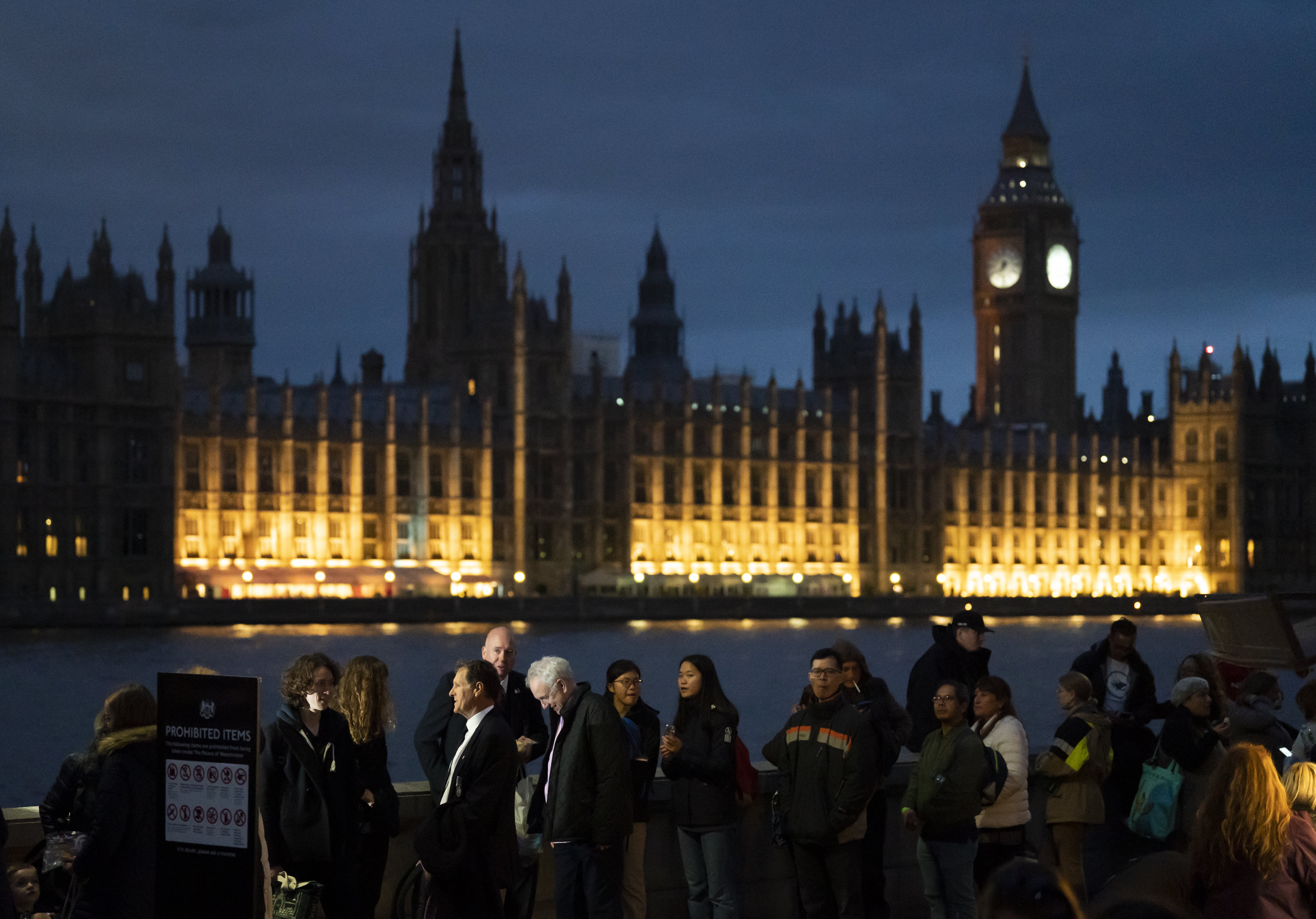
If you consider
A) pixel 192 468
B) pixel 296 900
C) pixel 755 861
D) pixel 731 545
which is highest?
pixel 192 468

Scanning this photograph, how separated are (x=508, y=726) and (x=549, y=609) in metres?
72.8

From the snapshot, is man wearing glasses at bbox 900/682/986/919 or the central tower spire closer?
man wearing glasses at bbox 900/682/986/919

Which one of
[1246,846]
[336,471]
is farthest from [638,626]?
[1246,846]

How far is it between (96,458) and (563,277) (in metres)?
28.1

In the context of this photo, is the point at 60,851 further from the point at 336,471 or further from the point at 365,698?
the point at 336,471

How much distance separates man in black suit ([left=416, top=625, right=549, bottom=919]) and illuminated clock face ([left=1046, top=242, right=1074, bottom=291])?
13069 centimetres

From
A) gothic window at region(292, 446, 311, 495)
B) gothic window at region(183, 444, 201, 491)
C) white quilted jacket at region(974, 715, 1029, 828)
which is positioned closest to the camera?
white quilted jacket at region(974, 715, 1029, 828)

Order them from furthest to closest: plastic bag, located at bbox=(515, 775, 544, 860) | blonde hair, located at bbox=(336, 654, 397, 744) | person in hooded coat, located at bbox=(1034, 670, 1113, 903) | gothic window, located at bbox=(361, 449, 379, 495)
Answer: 1. gothic window, located at bbox=(361, 449, 379, 495)
2. person in hooded coat, located at bbox=(1034, 670, 1113, 903)
3. plastic bag, located at bbox=(515, 775, 544, 860)
4. blonde hair, located at bbox=(336, 654, 397, 744)

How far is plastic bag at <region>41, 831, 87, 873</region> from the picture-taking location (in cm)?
790

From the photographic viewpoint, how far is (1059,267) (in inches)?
5448

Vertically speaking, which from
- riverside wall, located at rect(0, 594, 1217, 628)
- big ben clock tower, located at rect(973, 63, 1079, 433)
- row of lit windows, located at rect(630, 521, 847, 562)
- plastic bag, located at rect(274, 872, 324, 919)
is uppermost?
big ben clock tower, located at rect(973, 63, 1079, 433)

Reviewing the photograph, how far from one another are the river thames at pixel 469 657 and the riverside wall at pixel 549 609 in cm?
47

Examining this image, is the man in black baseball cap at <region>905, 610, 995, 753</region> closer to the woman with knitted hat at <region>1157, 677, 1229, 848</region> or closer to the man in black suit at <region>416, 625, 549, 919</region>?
the woman with knitted hat at <region>1157, 677, 1229, 848</region>

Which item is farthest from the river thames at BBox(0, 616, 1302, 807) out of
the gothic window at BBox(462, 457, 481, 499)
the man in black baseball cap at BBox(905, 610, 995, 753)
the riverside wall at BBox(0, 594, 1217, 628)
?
the man in black baseball cap at BBox(905, 610, 995, 753)
